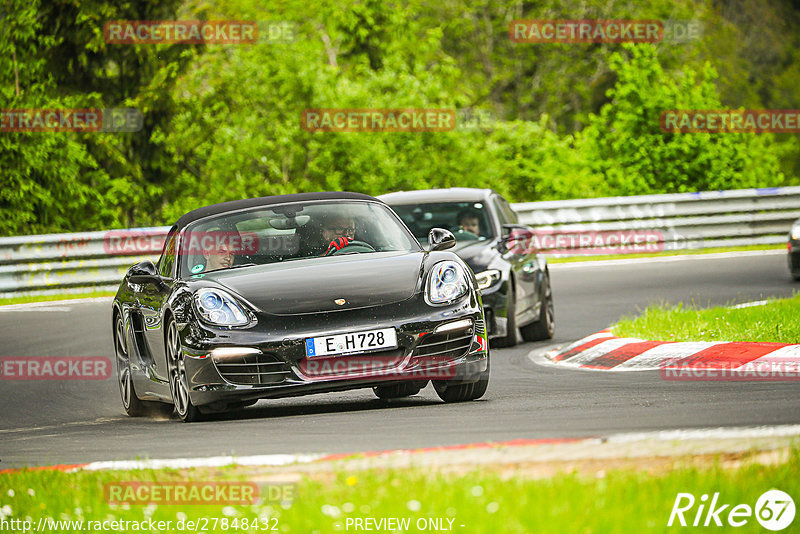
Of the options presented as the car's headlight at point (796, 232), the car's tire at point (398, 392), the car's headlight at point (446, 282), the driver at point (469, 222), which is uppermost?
the car's headlight at point (446, 282)

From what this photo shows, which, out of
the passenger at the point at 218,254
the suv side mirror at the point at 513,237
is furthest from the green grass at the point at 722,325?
the passenger at the point at 218,254

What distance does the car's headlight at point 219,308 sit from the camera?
7668 mm

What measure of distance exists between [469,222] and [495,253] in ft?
2.60

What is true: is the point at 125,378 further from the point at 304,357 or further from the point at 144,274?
the point at 304,357

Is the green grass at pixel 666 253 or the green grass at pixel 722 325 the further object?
the green grass at pixel 666 253

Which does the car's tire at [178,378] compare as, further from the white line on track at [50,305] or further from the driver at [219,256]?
the white line on track at [50,305]

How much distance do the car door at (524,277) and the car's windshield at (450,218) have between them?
0.82ft

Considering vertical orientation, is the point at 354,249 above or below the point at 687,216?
above

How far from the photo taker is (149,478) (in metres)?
5.50

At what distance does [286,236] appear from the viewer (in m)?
8.70

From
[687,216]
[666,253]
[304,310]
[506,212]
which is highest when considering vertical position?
[304,310]

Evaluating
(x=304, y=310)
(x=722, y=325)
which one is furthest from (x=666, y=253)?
(x=304, y=310)

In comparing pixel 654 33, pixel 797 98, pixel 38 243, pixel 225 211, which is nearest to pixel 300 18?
pixel 654 33

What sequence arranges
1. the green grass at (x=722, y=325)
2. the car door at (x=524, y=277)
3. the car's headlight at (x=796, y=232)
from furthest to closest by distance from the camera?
the car's headlight at (x=796, y=232) < the car door at (x=524, y=277) < the green grass at (x=722, y=325)
